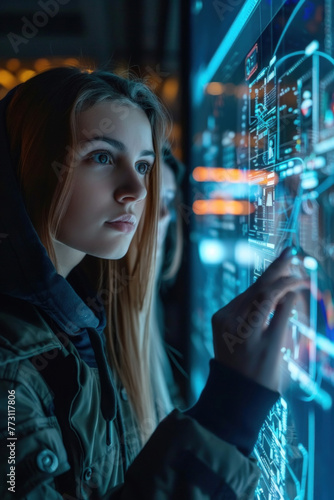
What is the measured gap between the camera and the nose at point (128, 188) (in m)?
0.69

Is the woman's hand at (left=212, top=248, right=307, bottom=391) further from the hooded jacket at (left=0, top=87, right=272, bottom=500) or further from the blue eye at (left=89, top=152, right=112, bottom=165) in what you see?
the blue eye at (left=89, top=152, right=112, bottom=165)

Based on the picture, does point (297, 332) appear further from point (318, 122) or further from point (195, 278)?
point (195, 278)

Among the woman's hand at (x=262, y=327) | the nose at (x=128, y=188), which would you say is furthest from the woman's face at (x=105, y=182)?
the woman's hand at (x=262, y=327)

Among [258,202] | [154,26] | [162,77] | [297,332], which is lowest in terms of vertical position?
[297,332]

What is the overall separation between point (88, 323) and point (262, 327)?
289mm

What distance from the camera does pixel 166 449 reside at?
527 mm

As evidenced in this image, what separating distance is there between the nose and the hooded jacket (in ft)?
0.49

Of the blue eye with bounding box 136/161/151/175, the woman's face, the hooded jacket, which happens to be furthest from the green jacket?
the blue eye with bounding box 136/161/151/175

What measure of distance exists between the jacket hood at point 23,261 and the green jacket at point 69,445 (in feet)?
0.09

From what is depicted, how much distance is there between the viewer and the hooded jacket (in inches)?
20.2

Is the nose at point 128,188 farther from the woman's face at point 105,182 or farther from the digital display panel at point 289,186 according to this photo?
the digital display panel at point 289,186

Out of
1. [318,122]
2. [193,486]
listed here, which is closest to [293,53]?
[318,122]

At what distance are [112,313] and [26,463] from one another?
1.44ft

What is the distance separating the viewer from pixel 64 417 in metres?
0.62
